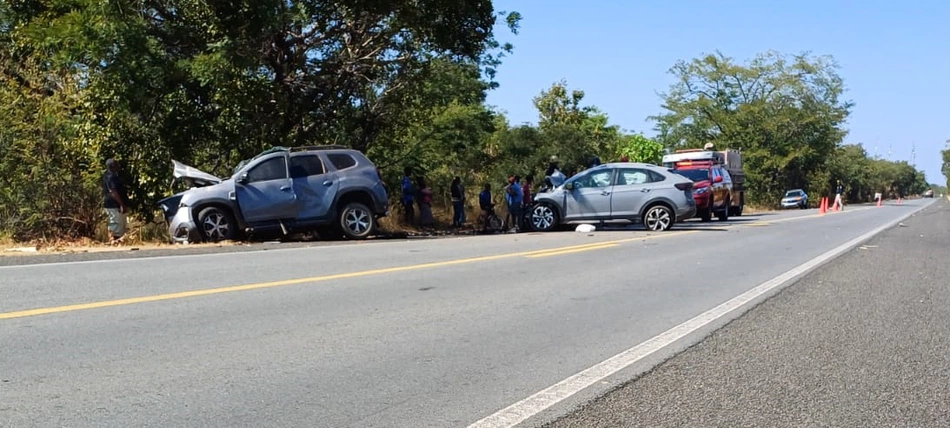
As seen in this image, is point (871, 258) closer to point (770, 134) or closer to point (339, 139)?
point (339, 139)

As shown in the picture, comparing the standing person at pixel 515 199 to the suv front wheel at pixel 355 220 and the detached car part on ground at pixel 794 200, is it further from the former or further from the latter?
the detached car part on ground at pixel 794 200

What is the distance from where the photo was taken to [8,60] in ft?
65.0

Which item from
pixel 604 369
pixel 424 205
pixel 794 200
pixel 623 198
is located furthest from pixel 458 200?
pixel 794 200

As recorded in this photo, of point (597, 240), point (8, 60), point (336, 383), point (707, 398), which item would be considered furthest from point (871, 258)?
point (8, 60)

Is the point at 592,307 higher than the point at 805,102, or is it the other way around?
the point at 805,102

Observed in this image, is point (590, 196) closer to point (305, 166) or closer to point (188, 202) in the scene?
point (305, 166)

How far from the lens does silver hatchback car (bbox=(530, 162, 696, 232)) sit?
19703mm

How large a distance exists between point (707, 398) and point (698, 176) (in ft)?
74.4

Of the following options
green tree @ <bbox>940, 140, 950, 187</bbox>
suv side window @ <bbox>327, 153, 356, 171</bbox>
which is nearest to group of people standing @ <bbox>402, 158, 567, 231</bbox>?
suv side window @ <bbox>327, 153, 356, 171</bbox>

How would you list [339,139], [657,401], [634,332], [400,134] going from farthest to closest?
[400,134]
[339,139]
[634,332]
[657,401]

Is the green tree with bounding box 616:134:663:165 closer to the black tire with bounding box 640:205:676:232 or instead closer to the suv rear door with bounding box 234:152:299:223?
the black tire with bounding box 640:205:676:232

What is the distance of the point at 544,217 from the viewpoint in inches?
813

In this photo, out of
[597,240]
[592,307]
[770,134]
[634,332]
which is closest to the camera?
[634,332]

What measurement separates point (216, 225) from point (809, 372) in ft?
40.2
